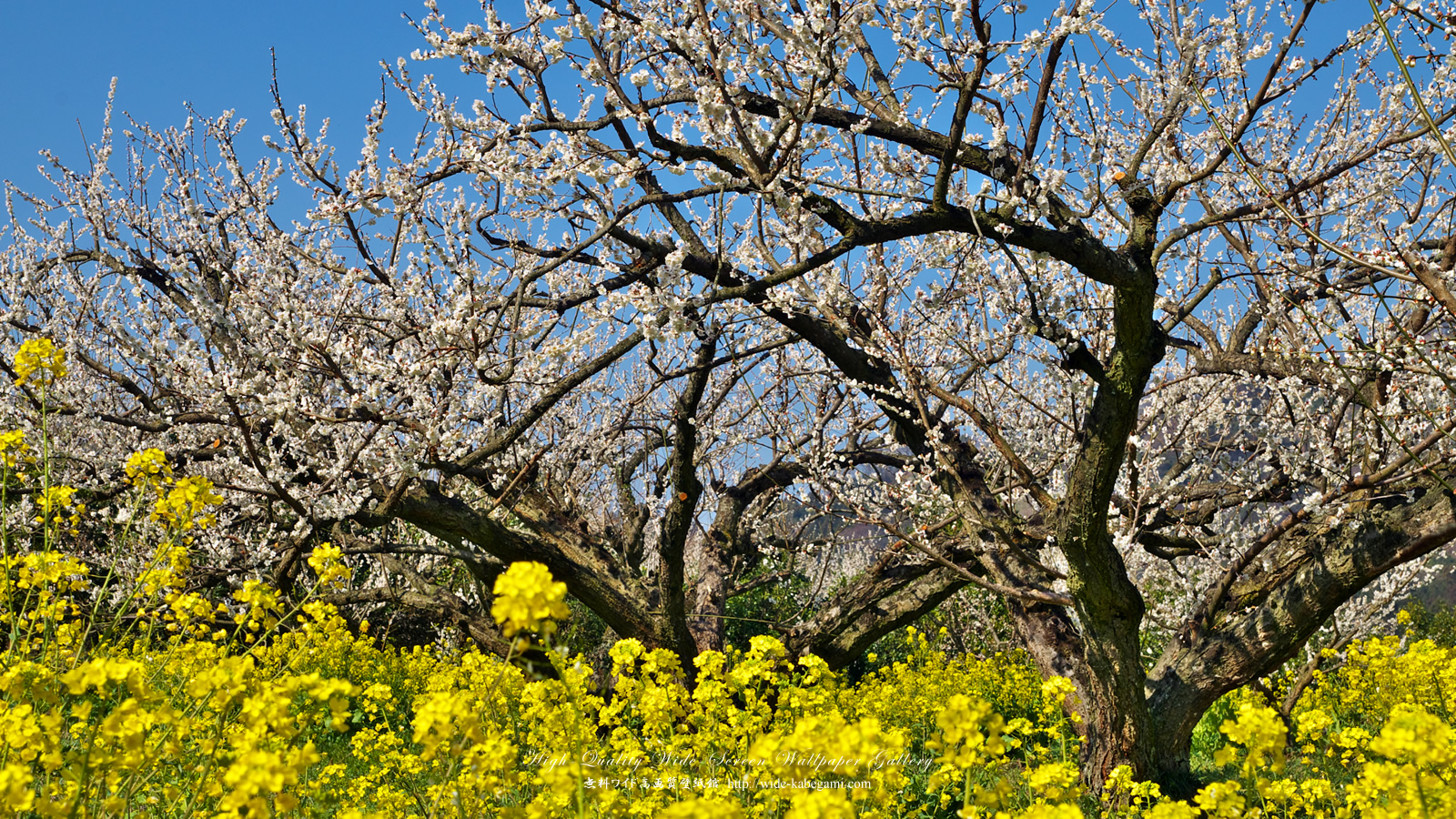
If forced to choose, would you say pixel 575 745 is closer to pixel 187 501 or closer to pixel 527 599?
pixel 527 599

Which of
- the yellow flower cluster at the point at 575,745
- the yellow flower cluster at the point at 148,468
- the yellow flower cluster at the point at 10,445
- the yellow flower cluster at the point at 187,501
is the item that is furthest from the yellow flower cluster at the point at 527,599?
the yellow flower cluster at the point at 10,445

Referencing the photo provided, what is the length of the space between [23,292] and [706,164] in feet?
18.2

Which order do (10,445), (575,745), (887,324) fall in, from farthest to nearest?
1. (887,324)
2. (10,445)
3. (575,745)

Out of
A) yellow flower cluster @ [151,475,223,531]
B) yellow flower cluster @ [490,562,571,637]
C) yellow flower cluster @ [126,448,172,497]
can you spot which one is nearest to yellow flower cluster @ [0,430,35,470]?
yellow flower cluster @ [126,448,172,497]

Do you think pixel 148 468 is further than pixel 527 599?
Yes

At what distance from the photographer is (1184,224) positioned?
148 inches

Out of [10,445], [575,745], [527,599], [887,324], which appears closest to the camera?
[527,599]

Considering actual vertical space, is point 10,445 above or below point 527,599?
above

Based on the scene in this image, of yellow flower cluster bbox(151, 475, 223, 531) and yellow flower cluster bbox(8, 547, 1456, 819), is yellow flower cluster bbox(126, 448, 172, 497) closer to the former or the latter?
yellow flower cluster bbox(151, 475, 223, 531)

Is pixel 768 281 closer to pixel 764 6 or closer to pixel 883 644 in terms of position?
pixel 764 6

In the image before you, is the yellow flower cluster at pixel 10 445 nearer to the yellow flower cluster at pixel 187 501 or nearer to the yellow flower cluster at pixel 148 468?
the yellow flower cluster at pixel 148 468

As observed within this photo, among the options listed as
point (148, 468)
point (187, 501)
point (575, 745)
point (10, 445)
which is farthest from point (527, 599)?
point (10, 445)

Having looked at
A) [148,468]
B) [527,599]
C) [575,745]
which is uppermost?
[148,468]

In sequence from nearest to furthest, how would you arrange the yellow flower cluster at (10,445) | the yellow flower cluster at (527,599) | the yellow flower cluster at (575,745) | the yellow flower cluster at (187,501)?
the yellow flower cluster at (527,599), the yellow flower cluster at (575,745), the yellow flower cluster at (187,501), the yellow flower cluster at (10,445)
